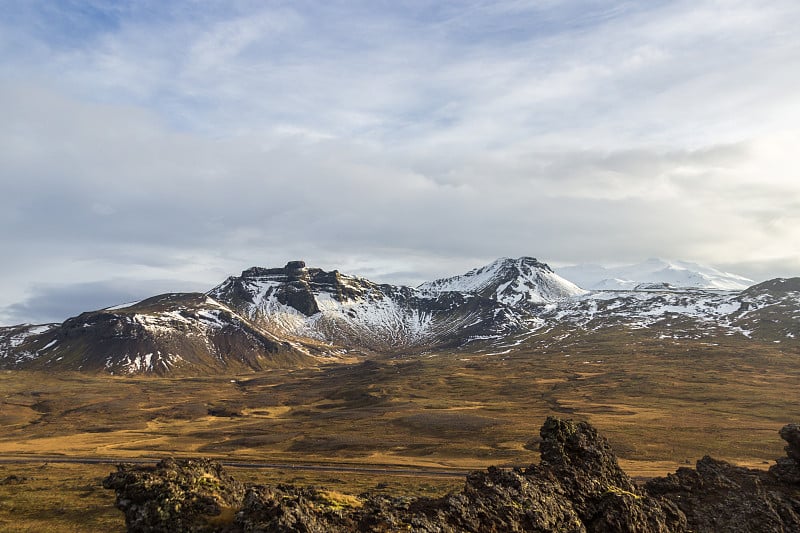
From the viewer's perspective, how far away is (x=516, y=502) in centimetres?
2205

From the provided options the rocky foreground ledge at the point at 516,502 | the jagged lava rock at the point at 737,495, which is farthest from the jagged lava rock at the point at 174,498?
the jagged lava rock at the point at 737,495

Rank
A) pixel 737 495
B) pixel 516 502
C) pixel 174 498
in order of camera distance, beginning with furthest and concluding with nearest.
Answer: pixel 737 495, pixel 516 502, pixel 174 498

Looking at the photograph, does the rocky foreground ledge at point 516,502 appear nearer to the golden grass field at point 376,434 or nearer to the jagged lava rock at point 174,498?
the jagged lava rock at point 174,498

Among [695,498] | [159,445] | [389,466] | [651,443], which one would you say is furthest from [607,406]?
[695,498]

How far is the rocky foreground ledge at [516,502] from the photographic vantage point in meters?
19.3

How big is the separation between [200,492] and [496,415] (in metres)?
138

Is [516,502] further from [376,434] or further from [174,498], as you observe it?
[376,434]

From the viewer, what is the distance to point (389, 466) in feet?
302

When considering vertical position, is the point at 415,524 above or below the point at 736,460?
above

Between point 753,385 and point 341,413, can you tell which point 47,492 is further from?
point 753,385

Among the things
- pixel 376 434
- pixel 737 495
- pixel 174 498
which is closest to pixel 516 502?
pixel 174 498

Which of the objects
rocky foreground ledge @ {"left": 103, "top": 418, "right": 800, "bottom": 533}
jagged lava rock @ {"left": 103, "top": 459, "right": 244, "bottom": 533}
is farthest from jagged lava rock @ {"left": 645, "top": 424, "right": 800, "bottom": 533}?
jagged lava rock @ {"left": 103, "top": 459, "right": 244, "bottom": 533}

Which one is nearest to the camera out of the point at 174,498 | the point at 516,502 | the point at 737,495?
the point at 174,498

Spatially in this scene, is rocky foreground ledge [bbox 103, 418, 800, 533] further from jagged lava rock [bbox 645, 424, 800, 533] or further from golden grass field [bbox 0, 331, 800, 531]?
golden grass field [bbox 0, 331, 800, 531]
